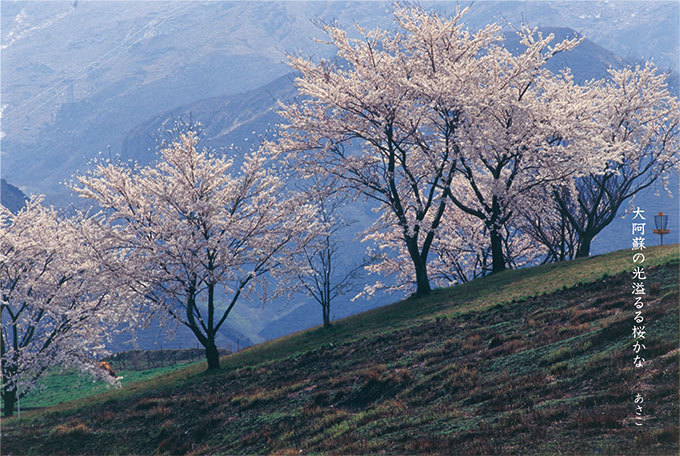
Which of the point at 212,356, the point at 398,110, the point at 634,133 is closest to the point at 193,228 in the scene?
the point at 212,356

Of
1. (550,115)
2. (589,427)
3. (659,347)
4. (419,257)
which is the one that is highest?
(550,115)

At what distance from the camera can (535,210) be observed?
136ft

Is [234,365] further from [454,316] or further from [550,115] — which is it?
[550,115]

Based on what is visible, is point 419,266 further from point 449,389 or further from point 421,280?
point 449,389

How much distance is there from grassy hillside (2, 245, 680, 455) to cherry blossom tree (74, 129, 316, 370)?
4.37 meters

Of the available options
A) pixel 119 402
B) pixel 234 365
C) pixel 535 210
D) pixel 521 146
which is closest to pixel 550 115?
pixel 521 146

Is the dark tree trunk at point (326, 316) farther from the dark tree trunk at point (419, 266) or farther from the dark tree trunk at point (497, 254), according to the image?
the dark tree trunk at point (497, 254)

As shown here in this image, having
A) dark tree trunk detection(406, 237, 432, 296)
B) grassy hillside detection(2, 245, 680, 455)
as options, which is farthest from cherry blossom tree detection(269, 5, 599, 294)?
grassy hillside detection(2, 245, 680, 455)

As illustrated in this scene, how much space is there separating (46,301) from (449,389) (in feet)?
101

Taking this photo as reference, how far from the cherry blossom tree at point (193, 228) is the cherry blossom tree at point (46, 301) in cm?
253

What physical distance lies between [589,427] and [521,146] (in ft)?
91.6

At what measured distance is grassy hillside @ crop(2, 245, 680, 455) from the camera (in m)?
12.9

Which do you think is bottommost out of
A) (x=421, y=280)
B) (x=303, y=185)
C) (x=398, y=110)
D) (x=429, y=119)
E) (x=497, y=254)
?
(x=421, y=280)

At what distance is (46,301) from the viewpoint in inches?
1559
